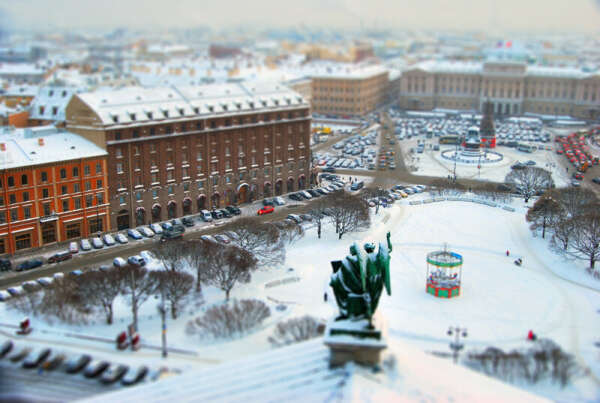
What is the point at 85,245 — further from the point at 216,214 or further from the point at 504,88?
the point at 504,88

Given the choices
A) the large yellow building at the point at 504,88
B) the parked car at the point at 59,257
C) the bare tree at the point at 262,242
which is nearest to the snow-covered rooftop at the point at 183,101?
the parked car at the point at 59,257

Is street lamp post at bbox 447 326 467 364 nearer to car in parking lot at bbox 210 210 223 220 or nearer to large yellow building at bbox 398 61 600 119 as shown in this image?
car in parking lot at bbox 210 210 223 220

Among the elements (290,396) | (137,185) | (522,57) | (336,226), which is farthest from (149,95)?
(522,57)

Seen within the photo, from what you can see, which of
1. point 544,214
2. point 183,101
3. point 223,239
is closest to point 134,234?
point 223,239

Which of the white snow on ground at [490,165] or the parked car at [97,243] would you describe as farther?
the white snow on ground at [490,165]

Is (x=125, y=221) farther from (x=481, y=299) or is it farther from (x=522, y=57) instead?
(x=522, y=57)

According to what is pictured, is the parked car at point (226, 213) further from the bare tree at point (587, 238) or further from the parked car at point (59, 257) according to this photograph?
the bare tree at point (587, 238)
